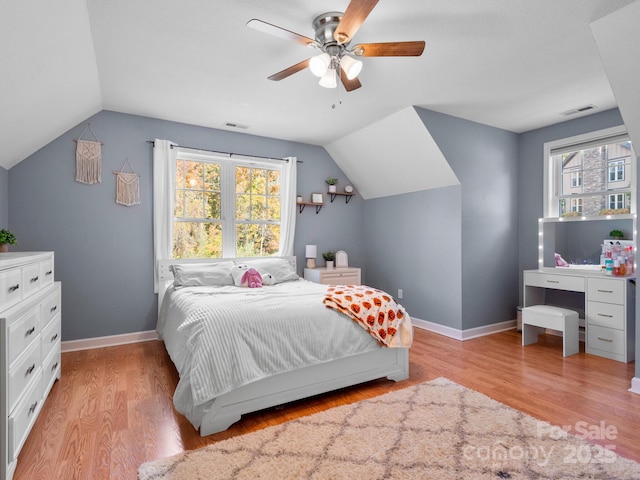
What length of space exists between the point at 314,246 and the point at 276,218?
661mm

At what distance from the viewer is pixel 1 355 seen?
1.55 meters

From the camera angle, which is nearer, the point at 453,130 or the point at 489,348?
the point at 489,348

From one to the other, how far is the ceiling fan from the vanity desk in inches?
118

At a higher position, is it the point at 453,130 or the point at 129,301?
the point at 453,130

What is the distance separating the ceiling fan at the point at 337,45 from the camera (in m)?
1.91

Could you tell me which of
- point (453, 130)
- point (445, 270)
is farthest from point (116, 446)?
point (453, 130)

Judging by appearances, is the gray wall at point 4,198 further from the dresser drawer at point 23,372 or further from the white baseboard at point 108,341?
the dresser drawer at point 23,372

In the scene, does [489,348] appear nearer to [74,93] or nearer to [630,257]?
[630,257]

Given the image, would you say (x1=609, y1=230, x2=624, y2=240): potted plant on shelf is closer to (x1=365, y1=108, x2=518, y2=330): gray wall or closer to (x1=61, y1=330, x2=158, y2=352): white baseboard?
(x1=365, y1=108, x2=518, y2=330): gray wall

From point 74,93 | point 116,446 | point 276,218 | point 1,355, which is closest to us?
point 1,355

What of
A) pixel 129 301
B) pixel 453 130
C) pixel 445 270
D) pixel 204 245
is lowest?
pixel 129 301

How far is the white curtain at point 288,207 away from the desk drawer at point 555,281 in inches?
117

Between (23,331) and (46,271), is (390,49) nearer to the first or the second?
(23,331)


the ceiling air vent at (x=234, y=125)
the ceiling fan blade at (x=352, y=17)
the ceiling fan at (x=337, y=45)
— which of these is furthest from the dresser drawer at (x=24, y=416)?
the ceiling air vent at (x=234, y=125)
